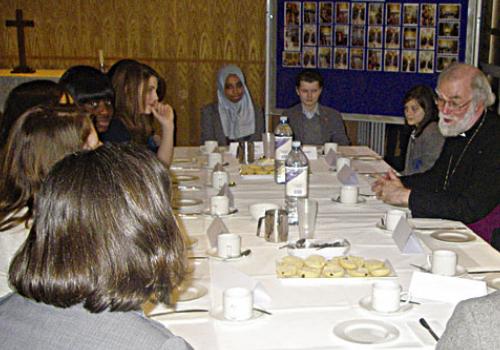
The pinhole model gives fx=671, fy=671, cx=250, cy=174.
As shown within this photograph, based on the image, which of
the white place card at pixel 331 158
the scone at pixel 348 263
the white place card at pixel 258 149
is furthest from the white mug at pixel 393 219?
the white place card at pixel 258 149

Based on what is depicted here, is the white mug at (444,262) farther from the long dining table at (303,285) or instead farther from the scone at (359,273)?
the scone at (359,273)

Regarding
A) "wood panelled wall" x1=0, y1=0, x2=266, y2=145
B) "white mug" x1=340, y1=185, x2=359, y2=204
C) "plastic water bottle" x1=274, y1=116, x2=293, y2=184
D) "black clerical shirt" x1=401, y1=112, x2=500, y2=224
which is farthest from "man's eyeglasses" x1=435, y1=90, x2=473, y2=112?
"wood panelled wall" x1=0, y1=0, x2=266, y2=145

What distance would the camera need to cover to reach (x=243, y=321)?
1.77 meters

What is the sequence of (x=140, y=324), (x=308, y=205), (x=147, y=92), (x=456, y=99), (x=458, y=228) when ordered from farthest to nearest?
(x=147, y=92), (x=456, y=99), (x=458, y=228), (x=308, y=205), (x=140, y=324)

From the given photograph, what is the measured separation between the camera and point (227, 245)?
2.29 m

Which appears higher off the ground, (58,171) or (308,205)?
(58,171)

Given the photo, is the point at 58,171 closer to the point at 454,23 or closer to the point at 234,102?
the point at 234,102

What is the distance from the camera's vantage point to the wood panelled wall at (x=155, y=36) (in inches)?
263

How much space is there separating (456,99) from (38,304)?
2.66 metres

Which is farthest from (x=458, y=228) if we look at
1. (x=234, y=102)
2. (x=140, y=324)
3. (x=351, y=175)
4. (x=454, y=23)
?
(x=454, y=23)

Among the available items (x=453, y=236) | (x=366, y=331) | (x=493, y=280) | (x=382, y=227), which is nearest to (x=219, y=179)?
(x=382, y=227)

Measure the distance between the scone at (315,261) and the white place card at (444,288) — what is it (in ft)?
0.93

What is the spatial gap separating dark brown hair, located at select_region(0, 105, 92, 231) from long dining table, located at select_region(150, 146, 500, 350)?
0.50 m

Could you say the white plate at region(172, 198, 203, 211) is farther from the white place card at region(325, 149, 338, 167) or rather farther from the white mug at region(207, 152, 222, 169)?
the white place card at region(325, 149, 338, 167)
